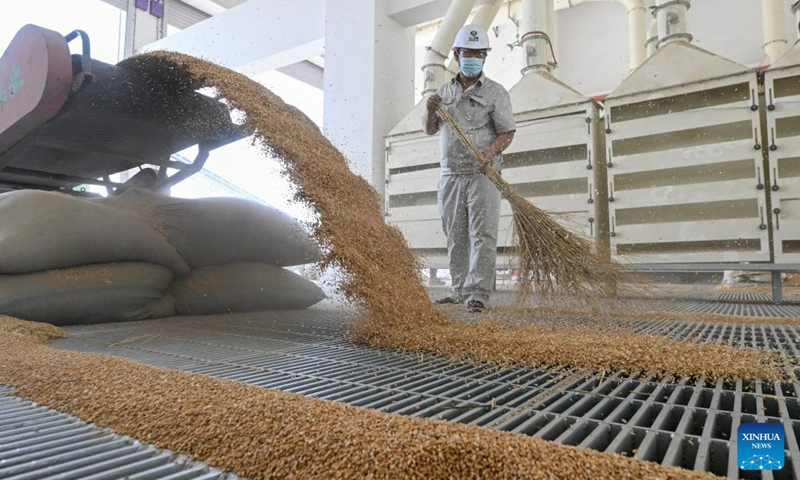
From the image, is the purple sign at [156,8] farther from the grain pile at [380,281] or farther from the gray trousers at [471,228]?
the gray trousers at [471,228]

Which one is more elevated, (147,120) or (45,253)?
(147,120)

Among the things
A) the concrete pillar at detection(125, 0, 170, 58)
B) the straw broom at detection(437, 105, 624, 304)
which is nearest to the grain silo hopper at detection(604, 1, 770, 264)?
the straw broom at detection(437, 105, 624, 304)

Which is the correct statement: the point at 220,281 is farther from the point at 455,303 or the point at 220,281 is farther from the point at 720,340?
the point at 720,340

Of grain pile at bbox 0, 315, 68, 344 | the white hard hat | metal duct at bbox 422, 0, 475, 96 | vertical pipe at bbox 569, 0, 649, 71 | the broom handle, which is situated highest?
vertical pipe at bbox 569, 0, 649, 71

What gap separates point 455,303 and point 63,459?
2.11 m

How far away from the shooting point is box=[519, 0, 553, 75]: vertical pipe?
3.70 metres

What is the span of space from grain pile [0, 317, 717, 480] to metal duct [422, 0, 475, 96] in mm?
3601

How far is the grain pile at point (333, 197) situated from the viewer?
5.23ft

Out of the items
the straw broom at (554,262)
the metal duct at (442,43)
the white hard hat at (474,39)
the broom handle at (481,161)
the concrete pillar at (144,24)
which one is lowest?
the straw broom at (554,262)

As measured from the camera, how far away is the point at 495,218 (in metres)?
2.54

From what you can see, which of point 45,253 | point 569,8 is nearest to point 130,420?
point 45,253

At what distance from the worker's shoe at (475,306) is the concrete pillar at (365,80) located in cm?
213

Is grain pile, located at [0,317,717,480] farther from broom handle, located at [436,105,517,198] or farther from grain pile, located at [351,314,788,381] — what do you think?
broom handle, located at [436,105,517,198]

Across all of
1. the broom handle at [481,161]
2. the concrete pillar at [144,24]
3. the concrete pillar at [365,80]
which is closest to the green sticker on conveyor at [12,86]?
the broom handle at [481,161]
